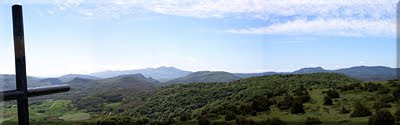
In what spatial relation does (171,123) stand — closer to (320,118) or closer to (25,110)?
(320,118)

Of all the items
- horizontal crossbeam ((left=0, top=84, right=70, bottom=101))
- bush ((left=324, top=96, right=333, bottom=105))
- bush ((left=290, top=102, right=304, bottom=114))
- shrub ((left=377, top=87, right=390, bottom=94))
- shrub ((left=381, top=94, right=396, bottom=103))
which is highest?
horizontal crossbeam ((left=0, top=84, right=70, bottom=101))

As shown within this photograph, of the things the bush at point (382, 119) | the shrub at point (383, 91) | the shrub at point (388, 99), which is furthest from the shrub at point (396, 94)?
the bush at point (382, 119)

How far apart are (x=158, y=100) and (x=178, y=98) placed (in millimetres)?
4857

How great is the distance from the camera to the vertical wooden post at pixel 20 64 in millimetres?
2383

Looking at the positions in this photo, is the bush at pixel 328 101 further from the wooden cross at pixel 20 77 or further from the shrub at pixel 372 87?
the wooden cross at pixel 20 77

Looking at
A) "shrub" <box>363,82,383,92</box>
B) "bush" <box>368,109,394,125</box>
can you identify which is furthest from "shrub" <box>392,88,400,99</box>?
"bush" <box>368,109,394,125</box>

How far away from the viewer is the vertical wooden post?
7.82 ft

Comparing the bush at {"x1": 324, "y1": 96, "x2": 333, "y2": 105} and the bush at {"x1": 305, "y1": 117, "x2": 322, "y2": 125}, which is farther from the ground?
the bush at {"x1": 324, "y1": 96, "x2": 333, "y2": 105}

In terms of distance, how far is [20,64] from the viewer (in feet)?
8.10

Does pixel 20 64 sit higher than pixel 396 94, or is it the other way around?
pixel 20 64

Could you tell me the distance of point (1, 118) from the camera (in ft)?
8.23

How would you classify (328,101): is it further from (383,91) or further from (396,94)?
(383,91)

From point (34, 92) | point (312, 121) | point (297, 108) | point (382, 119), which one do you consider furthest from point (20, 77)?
point (297, 108)

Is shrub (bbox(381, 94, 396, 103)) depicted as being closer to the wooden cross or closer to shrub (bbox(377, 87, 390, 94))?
shrub (bbox(377, 87, 390, 94))
